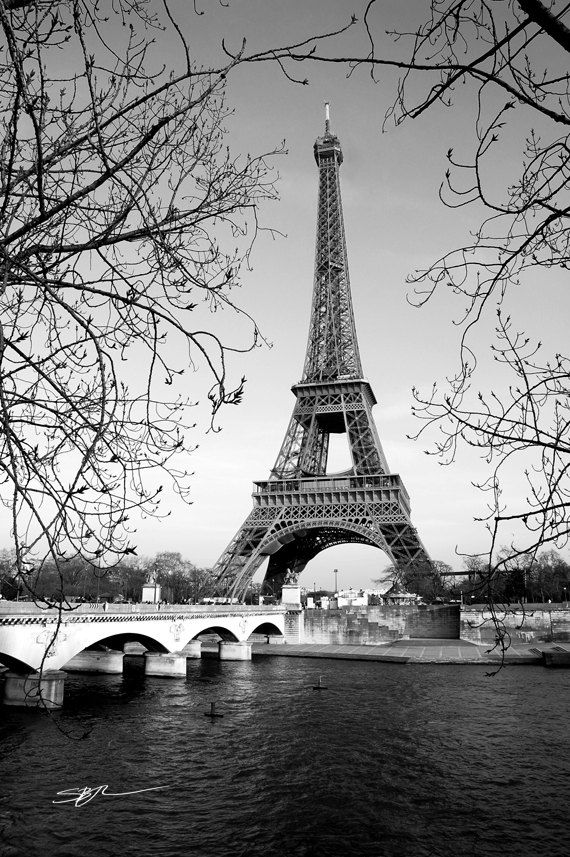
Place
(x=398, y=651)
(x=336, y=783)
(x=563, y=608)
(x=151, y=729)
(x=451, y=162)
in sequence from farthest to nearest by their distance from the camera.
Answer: (x=563, y=608) < (x=398, y=651) < (x=151, y=729) < (x=336, y=783) < (x=451, y=162)

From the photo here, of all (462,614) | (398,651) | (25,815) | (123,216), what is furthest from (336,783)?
(462,614)

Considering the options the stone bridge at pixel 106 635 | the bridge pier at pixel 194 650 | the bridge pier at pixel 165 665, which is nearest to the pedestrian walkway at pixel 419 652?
the stone bridge at pixel 106 635

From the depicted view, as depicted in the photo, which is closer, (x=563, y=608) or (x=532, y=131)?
(x=532, y=131)

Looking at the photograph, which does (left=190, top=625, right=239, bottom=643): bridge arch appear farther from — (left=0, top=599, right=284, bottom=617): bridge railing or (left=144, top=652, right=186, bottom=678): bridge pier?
(left=144, top=652, right=186, bottom=678): bridge pier

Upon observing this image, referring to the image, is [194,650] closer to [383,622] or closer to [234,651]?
[234,651]

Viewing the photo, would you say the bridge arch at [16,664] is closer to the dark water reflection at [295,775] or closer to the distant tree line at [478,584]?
the dark water reflection at [295,775]

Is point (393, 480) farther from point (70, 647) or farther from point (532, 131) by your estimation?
point (532, 131)

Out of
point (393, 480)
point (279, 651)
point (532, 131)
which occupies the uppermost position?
point (393, 480)

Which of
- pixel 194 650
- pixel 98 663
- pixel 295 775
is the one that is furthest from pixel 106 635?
pixel 194 650
